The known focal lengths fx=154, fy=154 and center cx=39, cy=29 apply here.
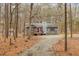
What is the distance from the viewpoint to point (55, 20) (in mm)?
1600

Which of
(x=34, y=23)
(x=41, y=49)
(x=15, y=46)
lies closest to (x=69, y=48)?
(x=41, y=49)

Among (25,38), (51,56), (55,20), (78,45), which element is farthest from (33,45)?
(78,45)

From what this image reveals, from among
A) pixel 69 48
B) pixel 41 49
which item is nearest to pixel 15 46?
pixel 41 49

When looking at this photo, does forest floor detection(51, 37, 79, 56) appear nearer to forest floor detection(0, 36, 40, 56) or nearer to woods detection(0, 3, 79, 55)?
woods detection(0, 3, 79, 55)

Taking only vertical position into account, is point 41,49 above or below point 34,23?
below

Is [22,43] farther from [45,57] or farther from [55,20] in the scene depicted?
[55,20]

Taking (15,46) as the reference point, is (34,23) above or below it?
above

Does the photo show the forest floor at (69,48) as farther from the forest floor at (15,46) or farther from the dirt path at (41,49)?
the forest floor at (15,46)

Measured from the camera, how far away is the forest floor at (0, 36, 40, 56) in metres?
1.59

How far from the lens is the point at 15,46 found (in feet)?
5.25

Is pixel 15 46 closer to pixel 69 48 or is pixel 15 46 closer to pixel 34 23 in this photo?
pixel 34 23

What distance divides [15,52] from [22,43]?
0.12m

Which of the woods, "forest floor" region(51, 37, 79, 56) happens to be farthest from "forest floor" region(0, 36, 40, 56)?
"forest floor" region(51, 37, 79, 56)

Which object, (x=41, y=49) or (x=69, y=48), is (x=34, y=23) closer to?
(x=41, y=49)
